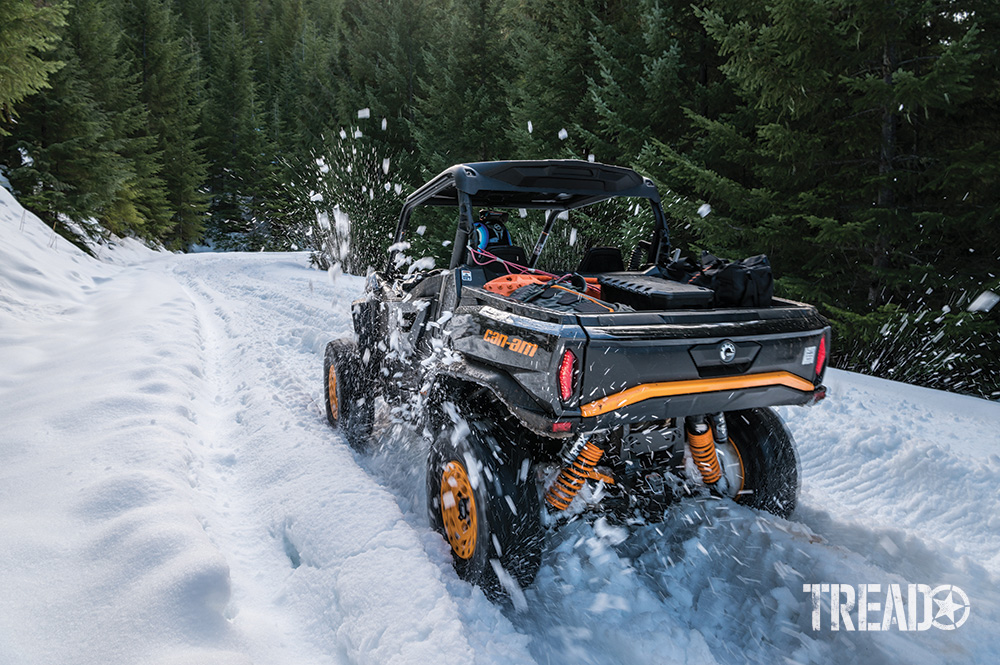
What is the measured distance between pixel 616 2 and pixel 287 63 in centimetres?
4091

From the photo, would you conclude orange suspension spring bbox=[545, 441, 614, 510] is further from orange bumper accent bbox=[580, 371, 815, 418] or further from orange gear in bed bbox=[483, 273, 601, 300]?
orange gear in bed bbox=[483, 273, 601, 300]

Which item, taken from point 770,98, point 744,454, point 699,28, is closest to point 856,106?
point 770,98

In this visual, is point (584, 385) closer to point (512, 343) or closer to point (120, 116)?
point (512, 343)

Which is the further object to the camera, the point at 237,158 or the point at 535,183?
the point at 237,158

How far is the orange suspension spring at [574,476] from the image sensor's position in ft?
7.66

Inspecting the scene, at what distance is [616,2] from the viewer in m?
12.3

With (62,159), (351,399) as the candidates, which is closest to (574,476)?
(351,399)

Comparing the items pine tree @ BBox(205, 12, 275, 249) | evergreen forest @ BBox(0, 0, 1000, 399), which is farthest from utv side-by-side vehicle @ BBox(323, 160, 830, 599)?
pine tree @ BBox(205, 12, 275, 249)

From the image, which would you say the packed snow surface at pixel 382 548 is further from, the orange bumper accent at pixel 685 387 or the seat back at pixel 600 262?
the seat back at pixel 600 262

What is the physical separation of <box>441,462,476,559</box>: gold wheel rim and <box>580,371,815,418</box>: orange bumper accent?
0.65 metres

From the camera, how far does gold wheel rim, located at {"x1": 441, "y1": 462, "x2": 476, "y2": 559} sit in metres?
2.34

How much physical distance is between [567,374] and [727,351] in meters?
0.72

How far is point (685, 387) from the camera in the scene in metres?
2.14

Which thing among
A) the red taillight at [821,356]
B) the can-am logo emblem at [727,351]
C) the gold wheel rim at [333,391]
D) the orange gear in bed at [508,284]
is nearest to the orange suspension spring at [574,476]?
the can-am logo emblem at [727,351]
